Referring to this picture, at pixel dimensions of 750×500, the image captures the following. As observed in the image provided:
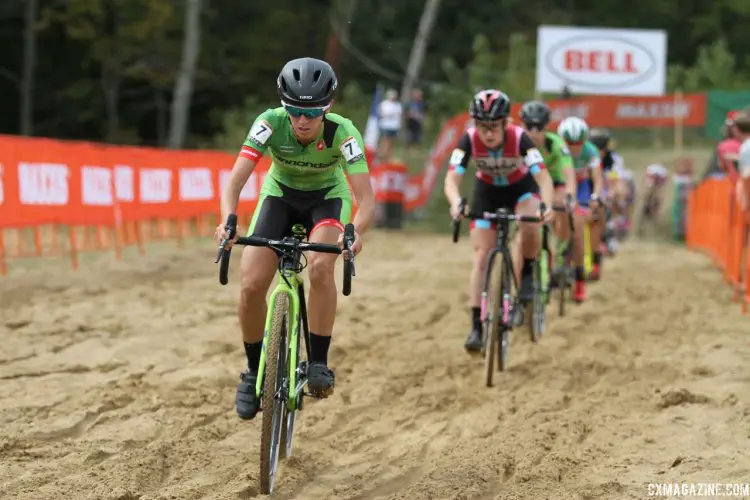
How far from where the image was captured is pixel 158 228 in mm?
16734

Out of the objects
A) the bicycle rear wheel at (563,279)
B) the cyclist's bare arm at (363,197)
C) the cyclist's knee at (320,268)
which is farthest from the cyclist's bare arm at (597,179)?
the cyclist's knee at (320,268)

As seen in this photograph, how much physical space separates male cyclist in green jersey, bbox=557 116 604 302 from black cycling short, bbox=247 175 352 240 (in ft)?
19.7

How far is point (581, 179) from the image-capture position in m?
12.5

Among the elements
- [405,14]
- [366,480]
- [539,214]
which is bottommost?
[366,480]

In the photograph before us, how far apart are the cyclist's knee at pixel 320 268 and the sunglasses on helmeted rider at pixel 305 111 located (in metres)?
0.75

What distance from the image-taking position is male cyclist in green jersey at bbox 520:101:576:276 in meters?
10.4

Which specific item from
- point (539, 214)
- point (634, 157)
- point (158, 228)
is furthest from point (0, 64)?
point (539, 214)

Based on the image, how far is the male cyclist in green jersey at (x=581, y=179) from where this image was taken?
466 inches

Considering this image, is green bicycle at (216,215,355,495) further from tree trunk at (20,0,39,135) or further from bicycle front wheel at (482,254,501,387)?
tree trunk at (20,0,39,135)

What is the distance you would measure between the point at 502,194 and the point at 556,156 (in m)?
1.82

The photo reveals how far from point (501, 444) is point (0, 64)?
121 feet

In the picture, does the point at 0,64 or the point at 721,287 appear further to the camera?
the point at 0,64

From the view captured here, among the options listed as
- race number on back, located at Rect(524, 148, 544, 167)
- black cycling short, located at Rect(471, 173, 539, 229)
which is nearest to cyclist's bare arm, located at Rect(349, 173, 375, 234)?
race number on back, located at Rect(524, 148, 544, 167)

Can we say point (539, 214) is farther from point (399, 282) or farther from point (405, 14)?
point (405, 14)
